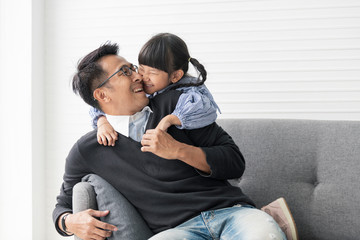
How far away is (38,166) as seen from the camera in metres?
2.68

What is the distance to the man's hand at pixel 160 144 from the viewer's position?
1.46 metres

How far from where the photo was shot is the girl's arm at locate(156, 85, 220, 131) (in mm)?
1525

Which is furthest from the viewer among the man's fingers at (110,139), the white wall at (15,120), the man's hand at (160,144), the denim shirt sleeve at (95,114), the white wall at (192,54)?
the white wall at (15,120)

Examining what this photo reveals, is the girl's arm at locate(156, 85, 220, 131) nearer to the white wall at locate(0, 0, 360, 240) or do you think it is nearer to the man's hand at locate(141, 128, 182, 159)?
the man's hand at locate(141, 128, 182, 159)

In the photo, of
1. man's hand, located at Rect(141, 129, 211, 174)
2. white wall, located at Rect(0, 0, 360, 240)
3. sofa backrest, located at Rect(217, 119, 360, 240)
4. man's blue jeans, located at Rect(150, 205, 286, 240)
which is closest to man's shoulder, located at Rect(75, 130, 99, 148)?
man's hand, located at Rect(141, 129, 211, 174)

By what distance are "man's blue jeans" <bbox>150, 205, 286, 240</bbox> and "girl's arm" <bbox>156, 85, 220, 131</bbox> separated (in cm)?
36

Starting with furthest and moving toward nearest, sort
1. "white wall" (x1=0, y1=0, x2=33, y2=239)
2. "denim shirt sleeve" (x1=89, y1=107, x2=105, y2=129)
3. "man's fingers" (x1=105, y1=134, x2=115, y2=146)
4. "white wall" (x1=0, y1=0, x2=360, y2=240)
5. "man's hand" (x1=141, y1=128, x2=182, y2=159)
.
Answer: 1. "white wall" (x1=0, y1=0, x2=33, y2=239)
2. "white wall" (x1=0, y1=0, x2=360, y2=240)
3. "denim shirt sleeve" (x1=89, y1=107, x2=105, y2=129)
4. "man's fingers" (x1=105, y1=134, x2=115, y2=146)
5. "man's hand" (x1=141, y1=128, x2=182, y2=159)

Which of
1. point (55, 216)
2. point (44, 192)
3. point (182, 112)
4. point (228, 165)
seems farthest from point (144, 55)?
point (44, 192)

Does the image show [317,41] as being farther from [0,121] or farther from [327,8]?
[0,121]

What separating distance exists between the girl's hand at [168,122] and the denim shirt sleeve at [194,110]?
0.06ft

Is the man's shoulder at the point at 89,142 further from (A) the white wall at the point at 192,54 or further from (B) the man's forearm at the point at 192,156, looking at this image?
(A) the white wall at the point at 192,54

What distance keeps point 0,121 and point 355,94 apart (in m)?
2.32


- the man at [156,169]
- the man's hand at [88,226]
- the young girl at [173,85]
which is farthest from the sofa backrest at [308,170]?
the man's hand at [88,226]

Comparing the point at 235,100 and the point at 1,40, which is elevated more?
the point at 1,40
